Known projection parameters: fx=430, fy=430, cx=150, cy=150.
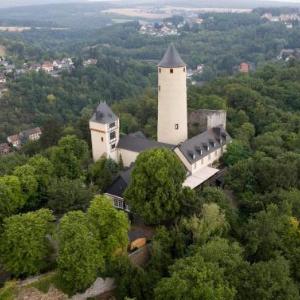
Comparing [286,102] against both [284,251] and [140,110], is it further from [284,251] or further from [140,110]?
[284,251]

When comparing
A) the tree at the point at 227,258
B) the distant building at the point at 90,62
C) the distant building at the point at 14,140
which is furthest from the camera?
the distant building at the point at 90,62

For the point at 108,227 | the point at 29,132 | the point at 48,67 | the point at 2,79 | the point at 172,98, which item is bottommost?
the point at 29,132

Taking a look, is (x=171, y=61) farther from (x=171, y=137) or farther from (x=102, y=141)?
(x=102, y=141)

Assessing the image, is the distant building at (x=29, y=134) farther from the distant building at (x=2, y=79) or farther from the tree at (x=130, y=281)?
the tree at (x=130, y=281)

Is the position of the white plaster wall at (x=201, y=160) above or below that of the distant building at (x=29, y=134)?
above

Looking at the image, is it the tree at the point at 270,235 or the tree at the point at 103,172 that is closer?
the tree at the point at 270,235

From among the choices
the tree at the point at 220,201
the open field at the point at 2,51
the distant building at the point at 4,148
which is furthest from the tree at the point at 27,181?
the open field at the point at 2,51

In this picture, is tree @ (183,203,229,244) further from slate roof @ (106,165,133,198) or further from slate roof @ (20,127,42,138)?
slate roof @ (20,127,42,138)

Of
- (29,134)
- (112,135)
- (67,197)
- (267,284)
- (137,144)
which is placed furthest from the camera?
(29,134)

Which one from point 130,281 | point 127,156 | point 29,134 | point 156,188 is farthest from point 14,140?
point 130,281
